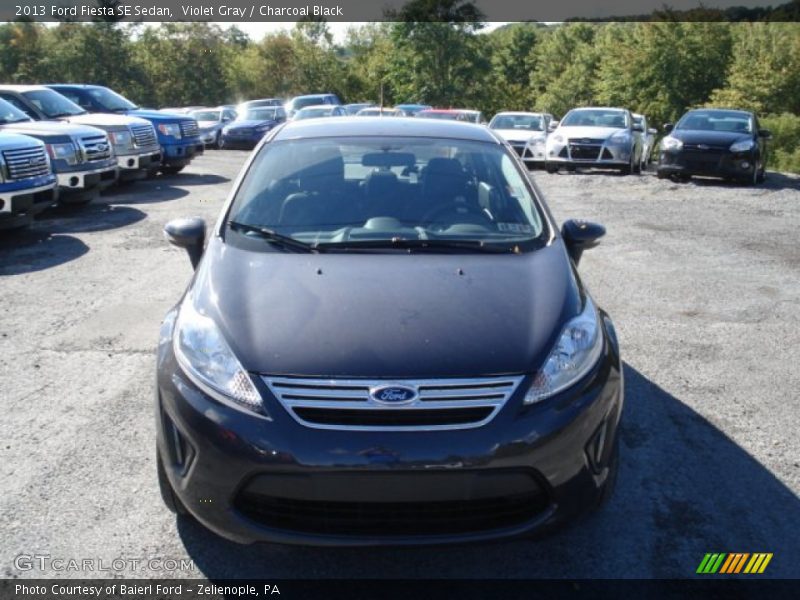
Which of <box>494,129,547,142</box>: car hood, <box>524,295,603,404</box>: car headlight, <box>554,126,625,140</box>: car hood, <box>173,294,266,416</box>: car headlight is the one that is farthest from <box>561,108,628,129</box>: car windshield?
<box>173,294,266,416</box>: car headlight

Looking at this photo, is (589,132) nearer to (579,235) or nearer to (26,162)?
(26,162)

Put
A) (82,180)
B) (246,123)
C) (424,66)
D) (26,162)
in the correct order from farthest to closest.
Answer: (424,66), (246,123), (82,180), (26,162)

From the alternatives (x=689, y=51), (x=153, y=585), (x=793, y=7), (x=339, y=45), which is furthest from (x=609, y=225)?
(x=339, y=45)

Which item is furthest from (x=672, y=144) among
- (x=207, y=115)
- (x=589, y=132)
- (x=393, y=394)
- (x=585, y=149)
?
(x=207, y=115)

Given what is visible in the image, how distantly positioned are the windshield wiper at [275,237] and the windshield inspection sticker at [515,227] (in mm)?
945

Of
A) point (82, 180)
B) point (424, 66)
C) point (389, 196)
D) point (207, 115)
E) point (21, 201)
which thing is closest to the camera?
point (389, 196)

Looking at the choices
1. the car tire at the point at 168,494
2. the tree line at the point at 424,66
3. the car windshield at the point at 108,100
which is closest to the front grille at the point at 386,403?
the car tire at the point at 168,494

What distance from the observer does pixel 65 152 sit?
432 inches

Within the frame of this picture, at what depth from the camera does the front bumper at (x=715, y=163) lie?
15.1 m

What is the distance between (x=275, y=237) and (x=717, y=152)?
13.7 meters

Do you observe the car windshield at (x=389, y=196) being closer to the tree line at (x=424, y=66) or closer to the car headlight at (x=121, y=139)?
the car headlight at (x=121, y=139)

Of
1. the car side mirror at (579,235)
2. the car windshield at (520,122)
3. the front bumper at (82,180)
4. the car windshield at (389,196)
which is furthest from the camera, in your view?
the car windshield at (520,122)

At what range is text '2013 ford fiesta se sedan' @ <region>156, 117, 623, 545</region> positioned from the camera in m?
2.50

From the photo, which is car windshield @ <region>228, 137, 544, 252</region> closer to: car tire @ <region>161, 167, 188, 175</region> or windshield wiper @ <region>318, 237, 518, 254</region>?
windshield wiper @ <region>318, 237, 518, 254</region>
